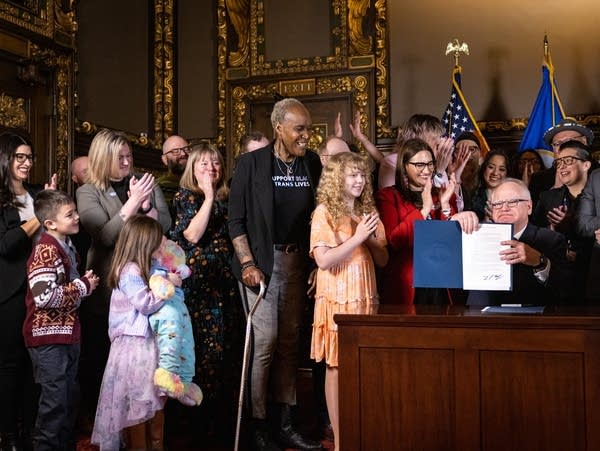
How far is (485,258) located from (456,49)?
13.5 feet

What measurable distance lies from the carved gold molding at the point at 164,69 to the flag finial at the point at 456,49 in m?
3.07

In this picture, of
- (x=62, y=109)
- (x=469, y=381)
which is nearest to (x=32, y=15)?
(x=62, y=109)

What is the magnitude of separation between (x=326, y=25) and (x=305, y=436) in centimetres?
498

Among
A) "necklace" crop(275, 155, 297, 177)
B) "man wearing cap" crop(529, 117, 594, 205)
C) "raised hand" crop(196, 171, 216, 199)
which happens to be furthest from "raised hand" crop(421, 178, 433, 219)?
"man wearing cap" crop(529, 117, 594, 205)

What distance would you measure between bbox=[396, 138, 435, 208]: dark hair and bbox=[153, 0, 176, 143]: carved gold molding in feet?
15.4

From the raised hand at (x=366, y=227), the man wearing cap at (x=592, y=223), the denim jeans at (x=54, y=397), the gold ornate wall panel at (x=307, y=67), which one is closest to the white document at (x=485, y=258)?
the raised hand at (x=366, y=227)

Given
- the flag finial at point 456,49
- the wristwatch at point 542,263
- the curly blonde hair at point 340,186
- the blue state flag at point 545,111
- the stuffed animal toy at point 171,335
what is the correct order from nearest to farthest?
the wristwatch at point 542,263
the stuffed animal toy at point 171,335
the curly blonde hair at point 340,186
the blue state flag at point 545,111
the flag finial at point 456,49

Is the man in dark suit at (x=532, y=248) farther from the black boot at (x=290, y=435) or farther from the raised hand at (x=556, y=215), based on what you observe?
the black boot at (x=290, y=435)

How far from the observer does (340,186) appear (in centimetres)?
359

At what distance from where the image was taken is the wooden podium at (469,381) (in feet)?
8.61

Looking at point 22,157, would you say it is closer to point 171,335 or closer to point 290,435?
point 171,335

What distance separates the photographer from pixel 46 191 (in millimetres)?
3555

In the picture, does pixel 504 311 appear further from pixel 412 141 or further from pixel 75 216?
pixel 75 216

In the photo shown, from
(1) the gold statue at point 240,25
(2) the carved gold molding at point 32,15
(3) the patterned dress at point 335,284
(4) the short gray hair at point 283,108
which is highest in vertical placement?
(1) the gold statue at point 240,25
